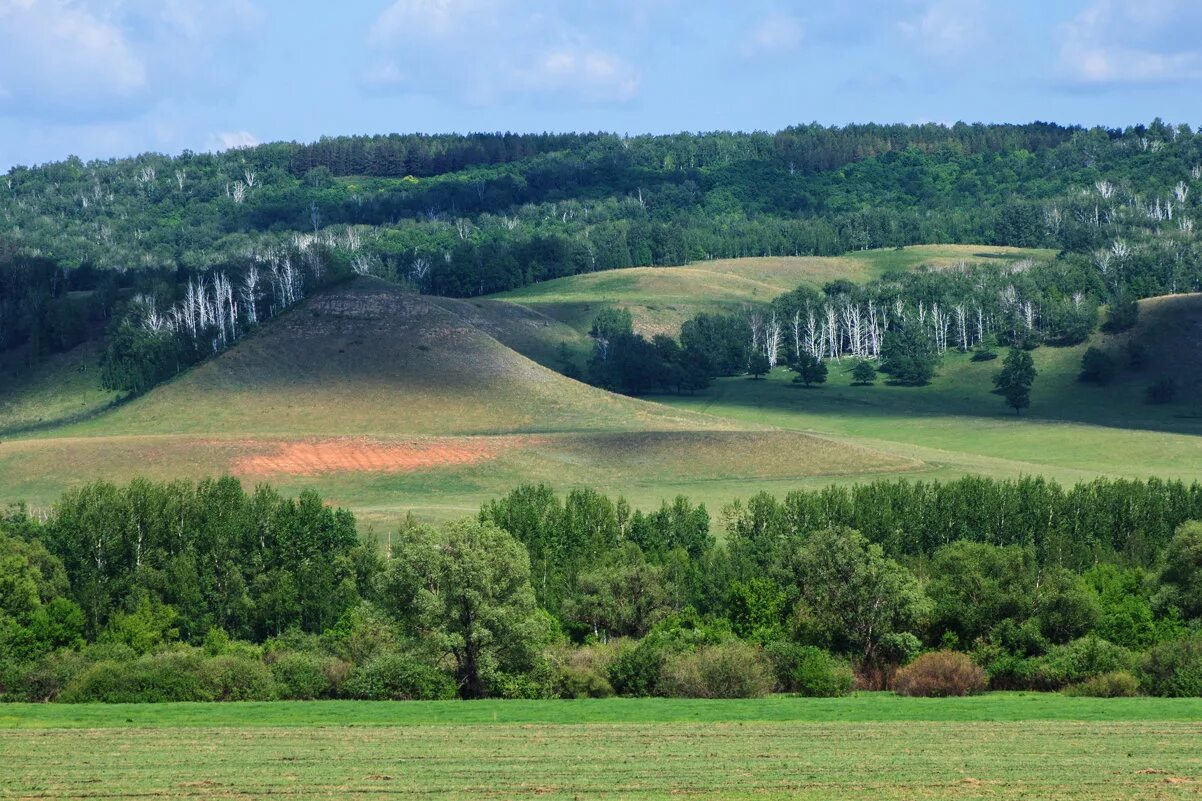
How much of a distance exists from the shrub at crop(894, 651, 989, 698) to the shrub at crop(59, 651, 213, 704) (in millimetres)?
26254

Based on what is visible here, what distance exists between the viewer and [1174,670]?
68.6 meters

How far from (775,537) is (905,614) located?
2548 centimetres

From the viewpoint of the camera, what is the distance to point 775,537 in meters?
104

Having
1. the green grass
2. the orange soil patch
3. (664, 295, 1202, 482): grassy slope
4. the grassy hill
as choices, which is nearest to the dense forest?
the green grass

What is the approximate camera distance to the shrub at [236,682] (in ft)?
227

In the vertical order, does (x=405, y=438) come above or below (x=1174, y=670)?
above

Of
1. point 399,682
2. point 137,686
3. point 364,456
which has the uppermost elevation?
point 364,456

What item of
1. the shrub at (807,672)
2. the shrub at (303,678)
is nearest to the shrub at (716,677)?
the shrub at (807,672)

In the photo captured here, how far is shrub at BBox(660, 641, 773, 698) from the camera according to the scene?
6919 centimetres

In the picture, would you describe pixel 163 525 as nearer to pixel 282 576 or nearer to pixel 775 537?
pixel 282 576

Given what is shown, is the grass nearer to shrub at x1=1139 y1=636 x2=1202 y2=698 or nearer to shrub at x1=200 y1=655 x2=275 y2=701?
shrub at x1=200 y1=655 x2=275 y2=701

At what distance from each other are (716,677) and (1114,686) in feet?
47.9

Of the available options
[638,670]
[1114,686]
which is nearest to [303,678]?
[638,670]

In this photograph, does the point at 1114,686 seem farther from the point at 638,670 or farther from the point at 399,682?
the point at 399,682
